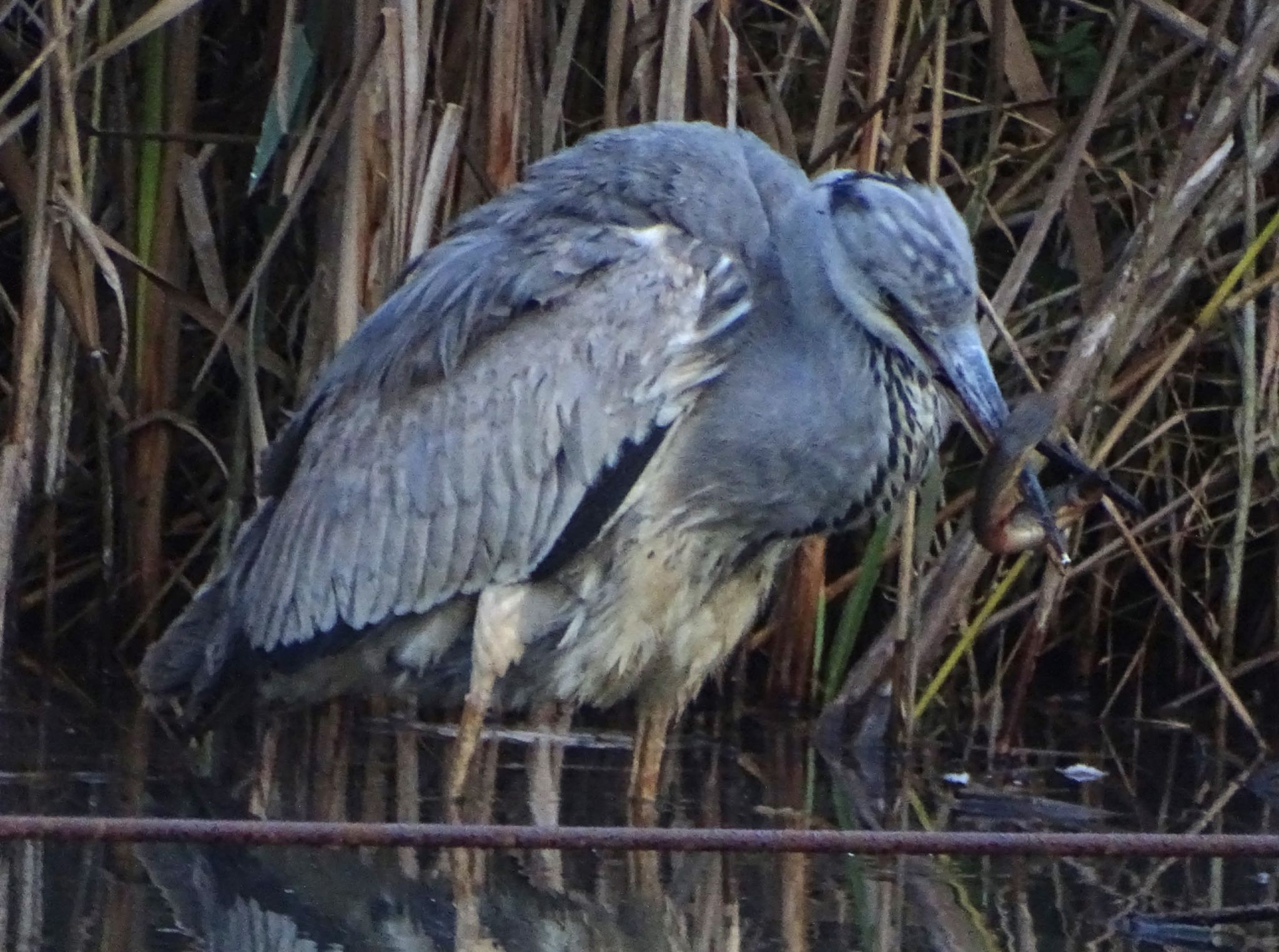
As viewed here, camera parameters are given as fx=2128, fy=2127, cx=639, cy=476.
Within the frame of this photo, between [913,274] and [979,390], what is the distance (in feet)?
0.86

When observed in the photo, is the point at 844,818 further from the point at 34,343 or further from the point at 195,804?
the point at 34,343

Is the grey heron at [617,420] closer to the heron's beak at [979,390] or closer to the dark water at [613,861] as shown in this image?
the heron's beak at [979,390]

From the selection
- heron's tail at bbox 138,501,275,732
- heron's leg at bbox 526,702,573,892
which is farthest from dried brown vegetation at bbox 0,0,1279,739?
heron's leg at bbox 526,702,573,892

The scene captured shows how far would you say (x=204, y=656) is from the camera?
14.1 ft

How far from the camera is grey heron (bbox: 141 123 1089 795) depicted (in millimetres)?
3926

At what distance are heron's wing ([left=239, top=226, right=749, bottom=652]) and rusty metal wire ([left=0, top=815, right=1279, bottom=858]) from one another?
192 centimetres

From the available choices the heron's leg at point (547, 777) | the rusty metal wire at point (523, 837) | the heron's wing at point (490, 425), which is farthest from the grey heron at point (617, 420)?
the rusty metal wire at point (523, 837)

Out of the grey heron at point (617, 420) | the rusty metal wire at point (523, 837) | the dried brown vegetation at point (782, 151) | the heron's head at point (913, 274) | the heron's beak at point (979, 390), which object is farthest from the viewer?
the dried brown vegetation at point (782, 151)

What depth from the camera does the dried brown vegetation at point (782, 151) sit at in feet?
14.4

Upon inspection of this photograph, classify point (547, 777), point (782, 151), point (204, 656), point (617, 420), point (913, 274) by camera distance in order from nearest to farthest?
point (913, 274) → point (617, 420) → point (204, 656) → point (547, 777) → point (782, 151)

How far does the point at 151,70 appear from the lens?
5020mm

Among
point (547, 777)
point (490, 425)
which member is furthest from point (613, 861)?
point (490, 425)

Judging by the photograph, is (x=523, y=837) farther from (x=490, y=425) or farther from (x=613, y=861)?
(x=490, y=425)

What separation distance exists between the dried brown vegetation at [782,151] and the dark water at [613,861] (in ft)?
0.93
